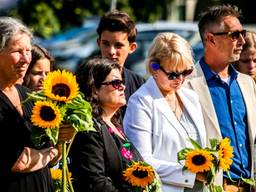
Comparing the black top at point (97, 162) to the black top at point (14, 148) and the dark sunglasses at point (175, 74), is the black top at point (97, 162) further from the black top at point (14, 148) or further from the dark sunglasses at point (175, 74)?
the dark sunglasses at point (175, 74)

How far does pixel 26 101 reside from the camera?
18.1 ft

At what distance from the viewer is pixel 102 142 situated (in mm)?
5793

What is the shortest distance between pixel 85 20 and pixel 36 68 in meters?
15.5

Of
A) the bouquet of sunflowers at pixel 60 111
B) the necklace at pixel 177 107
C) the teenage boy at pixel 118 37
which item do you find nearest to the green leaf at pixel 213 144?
the necklace at pixel 177 107

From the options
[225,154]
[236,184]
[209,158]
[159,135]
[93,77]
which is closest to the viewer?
[209,158]

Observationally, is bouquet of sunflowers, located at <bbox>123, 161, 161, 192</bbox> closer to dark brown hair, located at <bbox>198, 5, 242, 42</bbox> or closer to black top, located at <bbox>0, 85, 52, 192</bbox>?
black top, located at <bbox>0, 85, 52, 192</bbox>

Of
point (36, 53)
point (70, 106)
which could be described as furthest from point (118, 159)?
point (36, 53)

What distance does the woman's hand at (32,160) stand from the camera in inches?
209

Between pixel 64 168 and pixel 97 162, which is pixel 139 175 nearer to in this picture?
pixel 97 162

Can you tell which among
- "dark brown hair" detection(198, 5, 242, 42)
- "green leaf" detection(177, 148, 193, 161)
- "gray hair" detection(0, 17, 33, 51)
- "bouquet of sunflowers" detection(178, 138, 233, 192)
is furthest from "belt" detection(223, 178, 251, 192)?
"gray hair" detection(0, 17, 33, 51)

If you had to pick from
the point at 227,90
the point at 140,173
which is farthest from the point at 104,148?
the point at 227,90

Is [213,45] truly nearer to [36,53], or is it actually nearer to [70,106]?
[36,53]

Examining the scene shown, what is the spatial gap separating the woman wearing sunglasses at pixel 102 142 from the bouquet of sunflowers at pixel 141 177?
0.10m

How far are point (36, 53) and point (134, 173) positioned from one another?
171 cm
